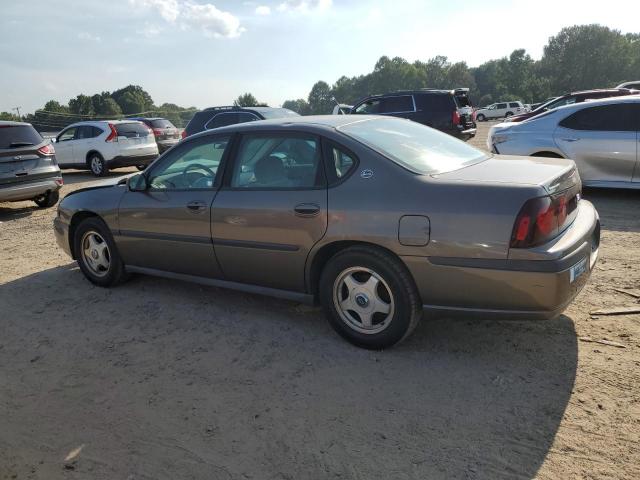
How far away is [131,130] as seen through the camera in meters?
14.2

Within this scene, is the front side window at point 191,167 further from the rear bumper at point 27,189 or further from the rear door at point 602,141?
the rear door at point 602,141

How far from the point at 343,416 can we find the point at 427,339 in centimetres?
105

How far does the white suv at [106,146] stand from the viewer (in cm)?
1391

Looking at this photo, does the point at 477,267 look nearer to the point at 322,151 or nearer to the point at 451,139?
the point at 322,151

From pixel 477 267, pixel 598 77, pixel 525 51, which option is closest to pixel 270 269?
pixel 477 267

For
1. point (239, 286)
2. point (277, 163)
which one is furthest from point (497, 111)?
point (239, 286)

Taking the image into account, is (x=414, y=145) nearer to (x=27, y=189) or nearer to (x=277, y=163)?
(x=277, y=163)

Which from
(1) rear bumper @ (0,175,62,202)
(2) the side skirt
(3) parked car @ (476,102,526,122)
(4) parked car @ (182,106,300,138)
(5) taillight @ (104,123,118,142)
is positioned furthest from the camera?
(3) parked car @ (476,102,526,122)

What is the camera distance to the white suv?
1391 cm

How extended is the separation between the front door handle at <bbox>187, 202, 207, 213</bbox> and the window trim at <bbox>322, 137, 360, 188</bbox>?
43.3 inches

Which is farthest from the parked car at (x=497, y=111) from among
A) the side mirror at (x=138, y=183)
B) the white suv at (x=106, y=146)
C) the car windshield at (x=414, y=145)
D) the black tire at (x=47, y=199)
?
the side mirror at (x=138, y=183)

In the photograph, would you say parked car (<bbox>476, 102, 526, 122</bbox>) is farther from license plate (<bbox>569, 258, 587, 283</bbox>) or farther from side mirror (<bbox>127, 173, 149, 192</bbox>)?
license plate (<bbox>569, 258, 587, 283</bbox>)

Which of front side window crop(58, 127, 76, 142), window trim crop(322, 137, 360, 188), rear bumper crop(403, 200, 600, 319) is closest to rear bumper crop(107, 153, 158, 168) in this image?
front side window crop(58, 127, 76, 142)

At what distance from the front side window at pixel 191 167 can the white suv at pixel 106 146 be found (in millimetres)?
10445
